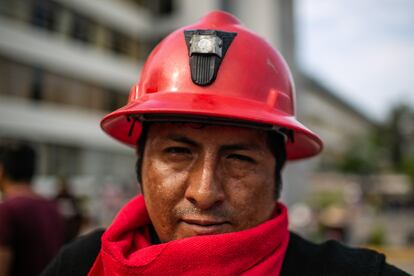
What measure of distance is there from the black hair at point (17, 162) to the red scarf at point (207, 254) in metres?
1.91

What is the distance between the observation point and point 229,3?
17.4 meters

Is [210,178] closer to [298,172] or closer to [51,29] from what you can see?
[298,172]

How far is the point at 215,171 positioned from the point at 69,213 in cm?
634

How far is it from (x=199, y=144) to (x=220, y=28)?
0.47m

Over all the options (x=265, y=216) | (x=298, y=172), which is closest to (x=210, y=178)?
(x=265, y=216)

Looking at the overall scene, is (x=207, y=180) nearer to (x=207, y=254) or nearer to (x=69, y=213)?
(x=207, y=254)

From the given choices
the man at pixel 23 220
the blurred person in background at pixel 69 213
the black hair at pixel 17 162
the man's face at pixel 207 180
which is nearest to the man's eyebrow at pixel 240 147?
the man's face at pixel 207 180

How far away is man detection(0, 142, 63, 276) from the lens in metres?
2.96

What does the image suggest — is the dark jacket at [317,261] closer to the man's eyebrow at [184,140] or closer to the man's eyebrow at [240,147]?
the man's eyebrow at [240,147]

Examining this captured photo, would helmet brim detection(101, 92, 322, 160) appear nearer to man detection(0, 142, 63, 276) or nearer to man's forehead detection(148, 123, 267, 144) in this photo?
man's forehead detection(148, 123, 267, 144)

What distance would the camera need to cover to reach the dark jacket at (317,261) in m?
1.59

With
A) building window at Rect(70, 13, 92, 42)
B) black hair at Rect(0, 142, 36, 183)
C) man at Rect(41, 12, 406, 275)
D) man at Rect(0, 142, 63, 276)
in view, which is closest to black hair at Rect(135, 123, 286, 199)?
man at Rect(41, 12, 406, 275)

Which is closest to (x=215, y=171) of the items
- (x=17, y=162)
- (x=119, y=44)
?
(x=17, y=162)

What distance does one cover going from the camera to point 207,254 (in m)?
1.48
